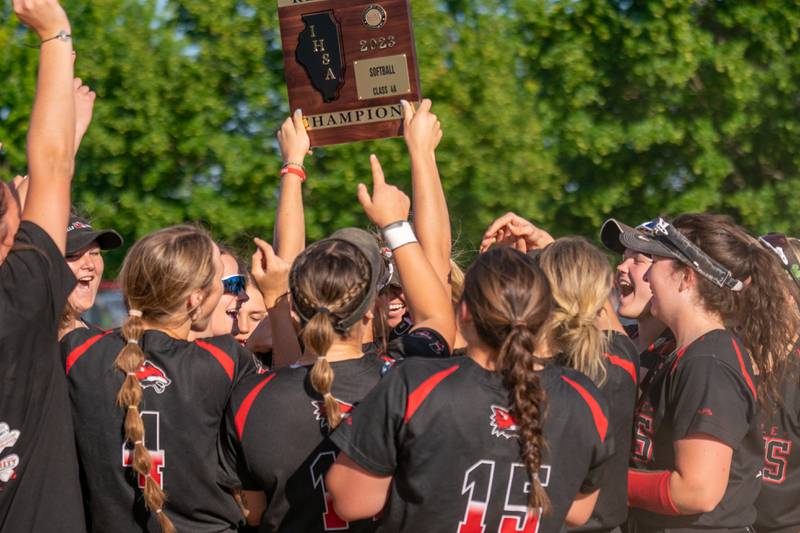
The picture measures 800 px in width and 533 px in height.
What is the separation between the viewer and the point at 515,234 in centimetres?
460

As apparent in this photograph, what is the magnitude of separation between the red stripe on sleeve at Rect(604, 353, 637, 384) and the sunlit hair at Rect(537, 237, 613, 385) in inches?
1.8

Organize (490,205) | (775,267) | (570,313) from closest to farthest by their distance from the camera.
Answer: (570,313) < (775,267) < (490,205)

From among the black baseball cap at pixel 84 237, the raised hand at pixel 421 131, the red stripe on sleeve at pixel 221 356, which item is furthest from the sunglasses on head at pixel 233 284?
the red stripe on sleeve at pixel 221 356

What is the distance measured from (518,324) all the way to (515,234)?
67.1 inches

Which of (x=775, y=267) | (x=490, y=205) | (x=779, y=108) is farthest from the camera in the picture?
(x=779, y=108)

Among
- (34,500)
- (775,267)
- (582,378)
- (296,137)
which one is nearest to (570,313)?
(582,378)

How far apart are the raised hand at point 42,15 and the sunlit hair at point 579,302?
1.72 m

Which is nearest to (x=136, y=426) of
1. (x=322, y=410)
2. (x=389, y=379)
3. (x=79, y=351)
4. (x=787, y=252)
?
(x=79, y=351)

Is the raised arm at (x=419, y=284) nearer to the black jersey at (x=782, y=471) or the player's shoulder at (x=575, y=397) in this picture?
the player's shoulder at (x=575, y=397)

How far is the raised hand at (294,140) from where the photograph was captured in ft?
14.0

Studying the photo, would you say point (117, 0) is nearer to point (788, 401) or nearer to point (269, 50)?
point (269, 50)

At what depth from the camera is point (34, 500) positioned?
9.71ft

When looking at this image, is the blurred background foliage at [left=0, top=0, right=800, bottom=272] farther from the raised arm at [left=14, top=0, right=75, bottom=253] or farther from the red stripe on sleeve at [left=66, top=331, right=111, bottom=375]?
the raised arm at [left=14, top=0, right=75, bottom=253]

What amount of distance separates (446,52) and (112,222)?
454cm
